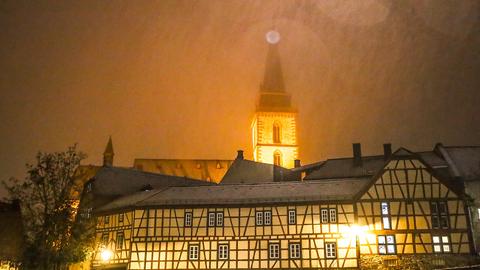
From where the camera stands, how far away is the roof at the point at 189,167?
8231cm

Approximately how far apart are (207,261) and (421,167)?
61.8 feet

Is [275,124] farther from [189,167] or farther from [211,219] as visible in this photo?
[211,219]

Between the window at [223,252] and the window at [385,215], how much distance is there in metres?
12.7

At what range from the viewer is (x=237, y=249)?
3975 centimetres

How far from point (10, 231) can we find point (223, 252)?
2399cm

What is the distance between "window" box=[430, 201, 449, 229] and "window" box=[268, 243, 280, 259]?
479 inches

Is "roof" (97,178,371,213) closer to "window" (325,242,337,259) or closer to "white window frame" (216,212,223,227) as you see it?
"white window frame" (216,212,223,227)

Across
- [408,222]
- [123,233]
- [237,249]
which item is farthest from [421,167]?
[123,233]

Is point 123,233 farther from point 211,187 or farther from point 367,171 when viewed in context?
point 367,171

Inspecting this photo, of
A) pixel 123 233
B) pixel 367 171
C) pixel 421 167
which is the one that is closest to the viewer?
pixel 421 167

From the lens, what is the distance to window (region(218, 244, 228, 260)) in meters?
39.7

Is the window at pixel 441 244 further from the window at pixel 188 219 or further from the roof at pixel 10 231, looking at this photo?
the roof at pixel 10 231

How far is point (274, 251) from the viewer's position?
129 feet

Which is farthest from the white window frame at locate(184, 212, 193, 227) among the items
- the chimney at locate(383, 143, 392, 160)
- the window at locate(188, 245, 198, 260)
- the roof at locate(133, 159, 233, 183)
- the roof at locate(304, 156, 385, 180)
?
the roof at locate(133, 159, 233, 183)
